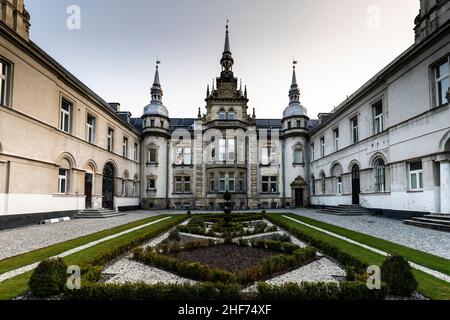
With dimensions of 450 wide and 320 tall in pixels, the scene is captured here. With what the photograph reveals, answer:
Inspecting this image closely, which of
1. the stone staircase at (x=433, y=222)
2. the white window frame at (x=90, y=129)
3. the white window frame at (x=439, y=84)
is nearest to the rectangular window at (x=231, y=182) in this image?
the white window frame at (x=90, y=129)

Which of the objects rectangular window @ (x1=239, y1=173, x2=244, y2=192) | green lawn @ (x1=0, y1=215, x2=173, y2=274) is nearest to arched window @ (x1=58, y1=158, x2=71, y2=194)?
green lawn @ (x1=0, y1=215, x2=173, y2=274)

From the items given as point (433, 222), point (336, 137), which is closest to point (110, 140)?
point (336, 137)

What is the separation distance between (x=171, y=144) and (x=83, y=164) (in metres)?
13.7

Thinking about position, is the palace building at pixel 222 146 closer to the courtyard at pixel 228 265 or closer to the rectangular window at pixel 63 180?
the rectangular window at pixel 63 180

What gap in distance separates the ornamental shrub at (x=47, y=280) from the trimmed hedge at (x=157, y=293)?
0.86 ft

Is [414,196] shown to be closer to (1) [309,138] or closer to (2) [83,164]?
(1) [309,138]

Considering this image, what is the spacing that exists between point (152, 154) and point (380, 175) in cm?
2412

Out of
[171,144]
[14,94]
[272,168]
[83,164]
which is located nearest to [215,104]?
[171,144]

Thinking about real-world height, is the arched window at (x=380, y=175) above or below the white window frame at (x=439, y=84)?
below

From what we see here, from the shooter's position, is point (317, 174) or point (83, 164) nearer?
point (83, 164)

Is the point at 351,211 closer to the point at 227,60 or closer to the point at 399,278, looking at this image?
the point at 399,278

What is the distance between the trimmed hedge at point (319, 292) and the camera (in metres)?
4.25
